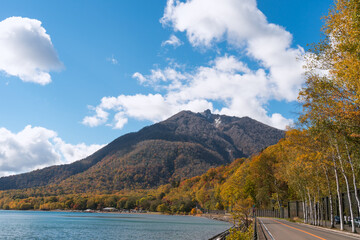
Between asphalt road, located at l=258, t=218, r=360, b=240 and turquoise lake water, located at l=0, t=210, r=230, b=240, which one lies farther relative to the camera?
turquoise lake water, located at l=0, t=210, r=230, b=240

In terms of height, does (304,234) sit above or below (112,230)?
above

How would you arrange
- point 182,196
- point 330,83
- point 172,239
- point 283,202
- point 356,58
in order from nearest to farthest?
point 356,58, point 330,83, point 172,239, point 283,202, point 182,196

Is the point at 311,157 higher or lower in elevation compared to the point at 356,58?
lower

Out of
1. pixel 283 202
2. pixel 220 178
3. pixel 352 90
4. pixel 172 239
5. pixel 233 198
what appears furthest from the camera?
pixel 220 178

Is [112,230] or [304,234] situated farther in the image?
[112,230]

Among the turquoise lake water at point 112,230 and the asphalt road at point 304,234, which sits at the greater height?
the asphalt road at point 304,234

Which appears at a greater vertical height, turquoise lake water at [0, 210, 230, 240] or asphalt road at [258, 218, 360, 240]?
asphalt road at [258, 218, 360, 240]

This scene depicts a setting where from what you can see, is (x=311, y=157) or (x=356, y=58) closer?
(x=356, y=58)

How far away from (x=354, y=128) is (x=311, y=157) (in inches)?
612

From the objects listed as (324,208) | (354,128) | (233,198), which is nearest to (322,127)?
(354,128)

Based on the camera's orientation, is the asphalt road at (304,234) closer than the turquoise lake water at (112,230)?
Yes

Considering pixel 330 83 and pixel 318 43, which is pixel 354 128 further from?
pixel 318 43

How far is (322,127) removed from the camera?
843 inches

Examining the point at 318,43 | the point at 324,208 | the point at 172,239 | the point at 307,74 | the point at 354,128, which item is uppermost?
the point at 318,43
